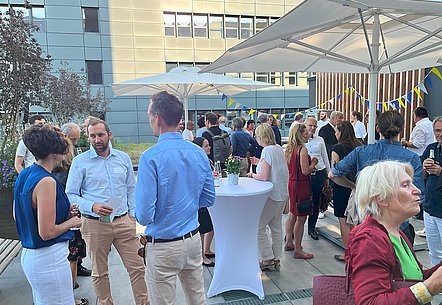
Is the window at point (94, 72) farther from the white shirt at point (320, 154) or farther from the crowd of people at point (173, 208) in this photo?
the white shirt at point (320, 154)

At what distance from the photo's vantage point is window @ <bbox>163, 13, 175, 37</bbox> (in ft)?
61.4

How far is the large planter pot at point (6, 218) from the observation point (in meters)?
3.46

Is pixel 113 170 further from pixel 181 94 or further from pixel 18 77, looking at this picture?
pixel 181 94

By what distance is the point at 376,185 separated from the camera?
141cm

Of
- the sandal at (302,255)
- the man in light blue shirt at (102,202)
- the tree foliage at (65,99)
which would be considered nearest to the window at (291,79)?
the tree foliage at (65,99)

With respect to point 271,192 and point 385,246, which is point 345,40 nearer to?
point 271,192

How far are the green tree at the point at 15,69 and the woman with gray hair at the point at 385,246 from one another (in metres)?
5.94

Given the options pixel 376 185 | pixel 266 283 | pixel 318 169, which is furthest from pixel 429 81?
pixel 376 185

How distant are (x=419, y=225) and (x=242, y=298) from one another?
3614mm

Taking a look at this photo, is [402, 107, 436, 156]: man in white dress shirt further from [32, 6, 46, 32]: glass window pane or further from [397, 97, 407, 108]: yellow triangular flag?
[32, 6, 46, 32]: glass window pane

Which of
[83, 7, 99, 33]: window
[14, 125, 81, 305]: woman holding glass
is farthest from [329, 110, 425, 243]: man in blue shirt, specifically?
[83, 7, 99, 33]: window

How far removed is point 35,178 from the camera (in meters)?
2.01

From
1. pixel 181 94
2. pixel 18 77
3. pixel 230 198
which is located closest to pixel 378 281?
pixel 230 198

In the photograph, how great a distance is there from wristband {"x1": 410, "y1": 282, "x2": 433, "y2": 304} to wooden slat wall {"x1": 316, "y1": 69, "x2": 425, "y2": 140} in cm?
704
